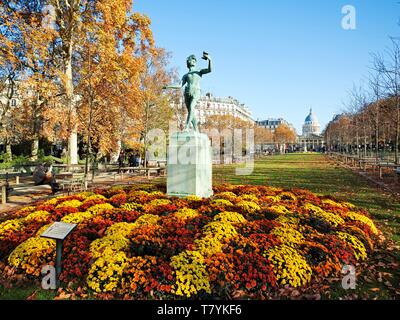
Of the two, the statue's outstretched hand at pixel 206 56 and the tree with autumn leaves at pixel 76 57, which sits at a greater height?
the tree with autumn leaves at pixel 76 57

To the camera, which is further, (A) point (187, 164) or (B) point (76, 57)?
(B) point (76, 57)

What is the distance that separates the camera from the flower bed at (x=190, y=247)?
16.0 ft

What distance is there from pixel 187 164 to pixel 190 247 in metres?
4.17

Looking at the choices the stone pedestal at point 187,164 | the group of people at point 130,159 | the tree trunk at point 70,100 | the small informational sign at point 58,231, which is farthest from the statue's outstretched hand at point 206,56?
the group of people at point 130,159

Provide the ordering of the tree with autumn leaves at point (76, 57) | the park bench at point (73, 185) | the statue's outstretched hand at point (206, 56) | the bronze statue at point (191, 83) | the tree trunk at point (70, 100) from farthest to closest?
the tree trunk at point (70, 100)
the tree with autumn leaves at point (76, 57)
the park bench at point (73, 185)
the bronze statue at point (191, 83)
the statue's outstretched hand at point (206, 56)

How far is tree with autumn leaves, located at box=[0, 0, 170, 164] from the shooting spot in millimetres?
17156

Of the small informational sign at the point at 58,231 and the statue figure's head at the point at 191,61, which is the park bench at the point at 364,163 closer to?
the statue figure's head at the point at 191,61

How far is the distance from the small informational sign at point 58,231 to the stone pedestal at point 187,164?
4.87 m

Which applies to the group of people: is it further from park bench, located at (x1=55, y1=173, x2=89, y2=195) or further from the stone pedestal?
the stone pedestal

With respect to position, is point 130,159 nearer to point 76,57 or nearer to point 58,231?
point 76,57

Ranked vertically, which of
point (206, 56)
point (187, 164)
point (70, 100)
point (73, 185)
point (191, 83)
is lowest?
point (73, 185)

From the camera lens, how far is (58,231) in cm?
495

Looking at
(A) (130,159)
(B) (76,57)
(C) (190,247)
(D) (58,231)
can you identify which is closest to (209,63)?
(C) (190,247)
